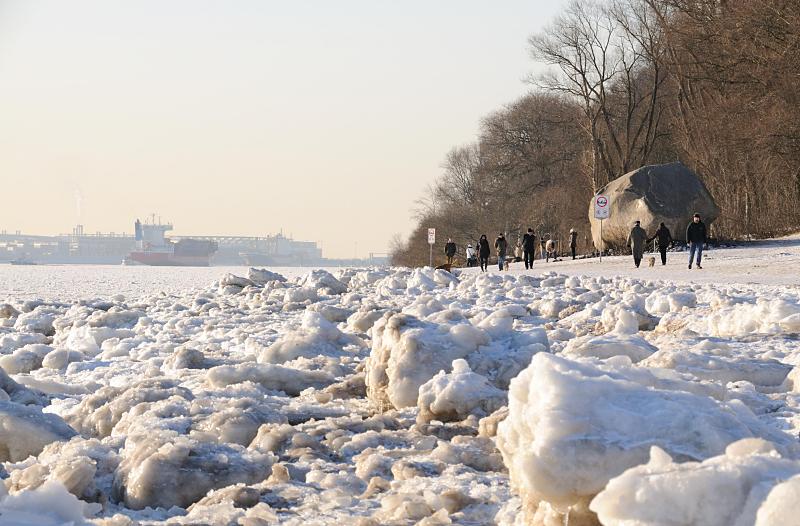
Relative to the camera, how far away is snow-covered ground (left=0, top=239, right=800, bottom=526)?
119 inches

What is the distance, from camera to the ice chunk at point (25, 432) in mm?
5023

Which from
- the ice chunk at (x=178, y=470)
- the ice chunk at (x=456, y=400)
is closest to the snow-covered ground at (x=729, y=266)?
the ice chunk at (x=456, y=400)

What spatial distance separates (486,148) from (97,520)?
198 ft

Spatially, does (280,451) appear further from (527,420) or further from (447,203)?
(447,203)

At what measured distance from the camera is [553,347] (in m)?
8.23

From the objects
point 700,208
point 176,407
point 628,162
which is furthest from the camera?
point 628,162

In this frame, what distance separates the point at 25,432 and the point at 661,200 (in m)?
28.5

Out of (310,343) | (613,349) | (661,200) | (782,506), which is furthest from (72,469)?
→ (661,200)

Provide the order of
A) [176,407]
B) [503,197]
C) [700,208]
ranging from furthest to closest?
1. [503,197]
2. [700,208]
3. [176,407]

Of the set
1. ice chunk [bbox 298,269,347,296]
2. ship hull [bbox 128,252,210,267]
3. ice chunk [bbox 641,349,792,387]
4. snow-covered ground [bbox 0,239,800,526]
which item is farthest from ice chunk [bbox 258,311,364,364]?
ship hull [bbox 128,252,210,267]

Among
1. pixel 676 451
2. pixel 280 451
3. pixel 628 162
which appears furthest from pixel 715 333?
pixel 628 162

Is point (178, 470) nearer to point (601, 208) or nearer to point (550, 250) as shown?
point (601, 208)

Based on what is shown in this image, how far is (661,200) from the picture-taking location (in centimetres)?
3145

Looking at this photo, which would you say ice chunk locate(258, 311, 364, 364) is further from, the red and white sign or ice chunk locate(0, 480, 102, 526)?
the red and white sign
